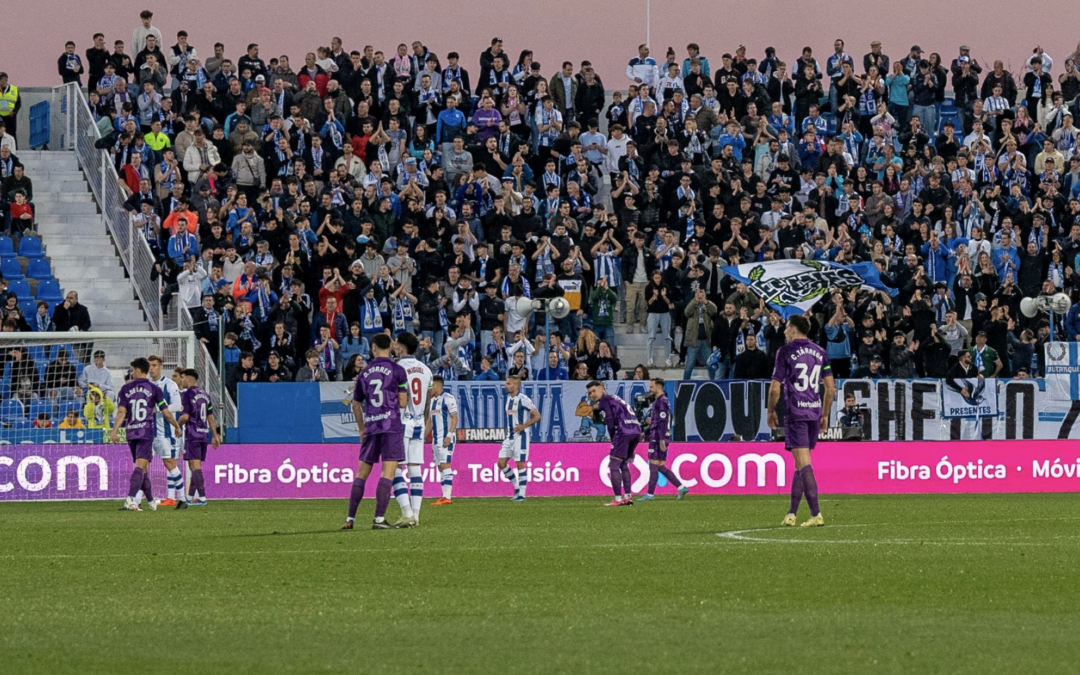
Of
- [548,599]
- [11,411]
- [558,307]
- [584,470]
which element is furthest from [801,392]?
[11,411]

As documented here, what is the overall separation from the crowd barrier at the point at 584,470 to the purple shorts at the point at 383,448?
1183cm

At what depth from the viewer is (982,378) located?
3078 centimetres

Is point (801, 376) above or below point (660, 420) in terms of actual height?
above

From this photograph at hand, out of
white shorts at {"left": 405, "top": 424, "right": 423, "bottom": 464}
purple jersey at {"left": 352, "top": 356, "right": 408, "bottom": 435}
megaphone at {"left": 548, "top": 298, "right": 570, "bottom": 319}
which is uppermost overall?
megaphone at {"left": 548, "top": 298, "right": 570, "bottom": 319}

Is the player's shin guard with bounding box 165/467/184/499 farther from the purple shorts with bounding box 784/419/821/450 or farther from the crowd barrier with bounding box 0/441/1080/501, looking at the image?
the purple shorts with bounding box 784/419/821/450

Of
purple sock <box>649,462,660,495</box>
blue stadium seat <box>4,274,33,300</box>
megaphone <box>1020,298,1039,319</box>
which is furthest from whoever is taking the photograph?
blue stadium seat <box>4,274,33,300</box>

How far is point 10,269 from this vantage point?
3250 cm

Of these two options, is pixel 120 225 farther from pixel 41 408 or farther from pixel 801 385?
pixel 801 385

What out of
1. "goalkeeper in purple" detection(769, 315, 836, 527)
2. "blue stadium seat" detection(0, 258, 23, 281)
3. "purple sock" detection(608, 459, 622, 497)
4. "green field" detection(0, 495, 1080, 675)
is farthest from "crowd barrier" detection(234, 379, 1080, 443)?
"goalkeeper in purple" detection(769, 315, 836, 527)

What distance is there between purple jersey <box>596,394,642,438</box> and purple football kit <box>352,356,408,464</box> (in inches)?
323

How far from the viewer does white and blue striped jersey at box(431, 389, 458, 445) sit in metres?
26.9

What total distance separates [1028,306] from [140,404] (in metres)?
16.7

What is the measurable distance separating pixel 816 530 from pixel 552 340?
14.3 meters

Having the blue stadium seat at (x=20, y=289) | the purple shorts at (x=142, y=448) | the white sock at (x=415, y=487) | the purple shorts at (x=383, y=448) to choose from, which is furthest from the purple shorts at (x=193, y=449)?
the purple shorts at (x=383, y=448)
